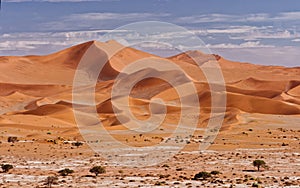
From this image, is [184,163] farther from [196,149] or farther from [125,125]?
[125,125]

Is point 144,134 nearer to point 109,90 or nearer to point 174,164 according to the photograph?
point 174,164

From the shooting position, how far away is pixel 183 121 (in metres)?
70.6

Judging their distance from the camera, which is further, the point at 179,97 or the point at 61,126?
the point at 179,97

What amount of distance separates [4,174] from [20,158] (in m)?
8.33

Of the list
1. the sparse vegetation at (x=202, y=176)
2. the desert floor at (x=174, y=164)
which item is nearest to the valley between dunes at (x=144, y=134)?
the desert floor at (x=174, y=164)

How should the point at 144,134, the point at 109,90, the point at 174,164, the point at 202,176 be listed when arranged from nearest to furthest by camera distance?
the point at 202,176
the point at 174,164
the point at 144,134
the point at 109,90

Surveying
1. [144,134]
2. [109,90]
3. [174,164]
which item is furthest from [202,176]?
[109,90]

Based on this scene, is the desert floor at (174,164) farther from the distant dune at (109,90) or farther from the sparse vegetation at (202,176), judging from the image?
the distant dune at (109,90)

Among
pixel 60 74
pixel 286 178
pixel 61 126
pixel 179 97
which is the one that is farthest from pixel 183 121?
pixel 60 74

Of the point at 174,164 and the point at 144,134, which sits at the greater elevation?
the point at 144,134

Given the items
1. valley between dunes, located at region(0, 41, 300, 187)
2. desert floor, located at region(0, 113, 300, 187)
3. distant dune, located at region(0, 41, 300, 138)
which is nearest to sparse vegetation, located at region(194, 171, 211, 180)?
desert floor, located at region(0, 113, 300, 187)

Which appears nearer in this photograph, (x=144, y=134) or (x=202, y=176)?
(x=202, y=176)

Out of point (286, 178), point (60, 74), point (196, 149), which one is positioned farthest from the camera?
point (60, 74)

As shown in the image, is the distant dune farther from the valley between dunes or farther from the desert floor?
the desert floor
